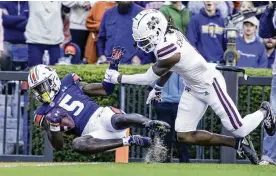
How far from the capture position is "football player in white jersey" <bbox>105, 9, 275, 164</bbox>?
1472 centimetres

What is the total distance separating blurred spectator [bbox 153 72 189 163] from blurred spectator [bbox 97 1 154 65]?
2.07 metres

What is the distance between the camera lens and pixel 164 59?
14.6 meters

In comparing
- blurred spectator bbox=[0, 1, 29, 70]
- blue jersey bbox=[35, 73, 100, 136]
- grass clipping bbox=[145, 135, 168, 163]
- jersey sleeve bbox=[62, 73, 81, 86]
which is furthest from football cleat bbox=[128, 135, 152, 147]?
blurred spectator bbox=[0, 1, 29, 70]

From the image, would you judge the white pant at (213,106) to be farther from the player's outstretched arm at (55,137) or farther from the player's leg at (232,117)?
the player's outstretched arm at (55,137)

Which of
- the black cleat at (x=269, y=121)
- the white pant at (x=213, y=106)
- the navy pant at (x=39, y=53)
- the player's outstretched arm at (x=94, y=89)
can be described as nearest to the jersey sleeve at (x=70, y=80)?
the player's outstretched arm at (x=94, y=89)

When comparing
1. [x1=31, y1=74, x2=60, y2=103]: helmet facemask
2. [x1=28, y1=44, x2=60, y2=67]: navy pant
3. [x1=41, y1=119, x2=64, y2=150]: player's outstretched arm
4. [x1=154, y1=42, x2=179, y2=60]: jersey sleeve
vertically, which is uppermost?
[x1=154, y1=42, x2=179, y2=60]: jersey sleeve

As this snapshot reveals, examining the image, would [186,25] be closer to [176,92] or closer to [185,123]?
[176,92]

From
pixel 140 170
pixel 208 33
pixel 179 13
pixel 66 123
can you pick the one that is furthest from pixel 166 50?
pixel 179 13

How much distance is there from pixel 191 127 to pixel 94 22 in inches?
193

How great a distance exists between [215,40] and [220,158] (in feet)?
7.80

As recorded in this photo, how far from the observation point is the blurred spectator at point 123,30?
18625mm

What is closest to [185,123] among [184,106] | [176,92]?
[184,106]

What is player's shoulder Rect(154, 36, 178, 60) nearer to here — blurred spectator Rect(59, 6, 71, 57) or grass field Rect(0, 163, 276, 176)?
grass field Rect(0, 163, 276, 176)

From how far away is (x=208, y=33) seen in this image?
18.5 metres
